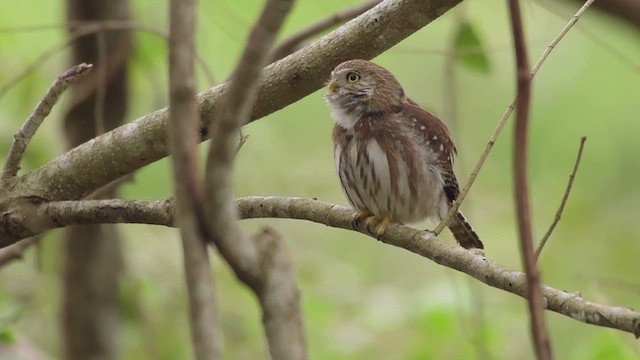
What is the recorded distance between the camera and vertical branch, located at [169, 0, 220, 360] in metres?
1.43

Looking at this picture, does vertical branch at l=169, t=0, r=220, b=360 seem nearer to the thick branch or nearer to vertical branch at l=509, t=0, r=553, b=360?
vertical branch at l=509, t=0, r=553, b=360

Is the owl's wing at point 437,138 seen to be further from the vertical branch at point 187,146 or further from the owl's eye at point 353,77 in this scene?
the vertical branch at point 187,146

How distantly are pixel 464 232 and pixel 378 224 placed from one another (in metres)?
0.87

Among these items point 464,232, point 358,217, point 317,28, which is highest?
point 317,28

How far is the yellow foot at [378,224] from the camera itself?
3.36 meters

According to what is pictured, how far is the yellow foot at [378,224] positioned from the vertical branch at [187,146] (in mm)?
1813

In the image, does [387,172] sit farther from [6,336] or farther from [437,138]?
[6,336]

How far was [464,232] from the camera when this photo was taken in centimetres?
441

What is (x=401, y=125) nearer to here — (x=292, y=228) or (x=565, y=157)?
(x=292, y=228)

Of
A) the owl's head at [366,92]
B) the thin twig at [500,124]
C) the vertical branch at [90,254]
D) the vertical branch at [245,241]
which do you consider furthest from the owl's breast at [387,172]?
the vertical branch at [245,241]

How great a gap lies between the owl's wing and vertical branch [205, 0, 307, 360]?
254cm

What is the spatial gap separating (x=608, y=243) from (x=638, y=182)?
854 mm

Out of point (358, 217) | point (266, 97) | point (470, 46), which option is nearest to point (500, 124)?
point (266, 97)

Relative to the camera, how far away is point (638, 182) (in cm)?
716
